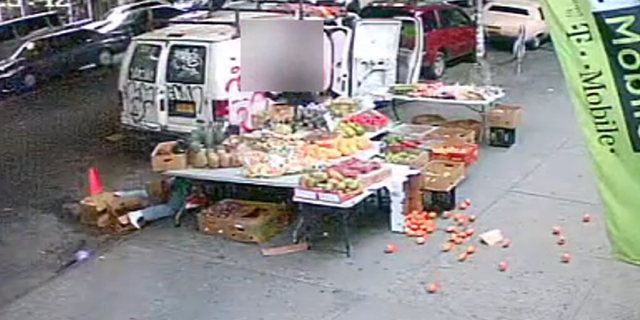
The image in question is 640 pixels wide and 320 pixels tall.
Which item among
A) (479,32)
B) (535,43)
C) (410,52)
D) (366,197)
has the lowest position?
(535,43)

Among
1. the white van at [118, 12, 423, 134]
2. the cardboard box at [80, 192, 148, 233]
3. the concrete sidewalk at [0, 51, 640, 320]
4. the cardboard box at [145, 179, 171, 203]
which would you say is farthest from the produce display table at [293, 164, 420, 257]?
the white van at [118, 12, 423, 134]

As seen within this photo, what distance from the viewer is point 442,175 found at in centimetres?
871

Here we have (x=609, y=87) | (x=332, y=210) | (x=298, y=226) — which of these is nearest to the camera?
(x=609, y=87)

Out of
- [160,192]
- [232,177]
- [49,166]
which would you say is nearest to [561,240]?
[232,177]

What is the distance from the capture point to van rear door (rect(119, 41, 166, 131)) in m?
10.0

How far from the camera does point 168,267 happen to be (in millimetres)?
7430

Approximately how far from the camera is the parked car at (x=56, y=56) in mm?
16391

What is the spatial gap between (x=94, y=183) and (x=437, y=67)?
8069mm

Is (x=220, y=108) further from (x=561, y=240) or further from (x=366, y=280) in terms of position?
(x=561, y=240)

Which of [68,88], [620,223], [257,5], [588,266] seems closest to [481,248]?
[588,266]

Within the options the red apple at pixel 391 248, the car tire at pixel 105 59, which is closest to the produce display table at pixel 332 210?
the red apple at pixel 391 248

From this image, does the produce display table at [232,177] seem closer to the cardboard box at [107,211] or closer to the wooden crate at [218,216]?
the wooden crate at [218,216]

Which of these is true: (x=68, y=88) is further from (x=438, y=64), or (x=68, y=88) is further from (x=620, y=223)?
(x=620, y=223)

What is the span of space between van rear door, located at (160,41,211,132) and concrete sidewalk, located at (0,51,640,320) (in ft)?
5.81
